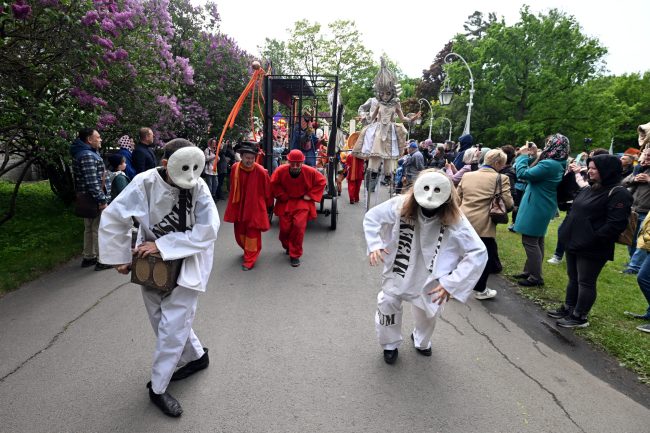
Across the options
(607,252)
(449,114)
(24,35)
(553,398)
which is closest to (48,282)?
(24,35)

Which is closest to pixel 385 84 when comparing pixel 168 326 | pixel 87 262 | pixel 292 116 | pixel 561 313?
pixel 292 116

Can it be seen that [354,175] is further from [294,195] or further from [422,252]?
[422,252]

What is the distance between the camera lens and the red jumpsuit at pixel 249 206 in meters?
5.57

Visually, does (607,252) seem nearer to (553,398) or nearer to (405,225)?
(553,398)

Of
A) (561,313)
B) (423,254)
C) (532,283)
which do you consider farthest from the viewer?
(532,283)

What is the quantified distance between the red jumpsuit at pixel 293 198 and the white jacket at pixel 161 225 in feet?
10.5

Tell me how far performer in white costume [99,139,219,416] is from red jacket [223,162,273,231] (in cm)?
285

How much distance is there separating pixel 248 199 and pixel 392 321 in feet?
10.5

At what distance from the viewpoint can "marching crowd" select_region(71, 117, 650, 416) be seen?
2.55m

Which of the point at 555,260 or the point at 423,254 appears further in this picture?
the point at 555,260

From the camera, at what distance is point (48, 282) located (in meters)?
4.80

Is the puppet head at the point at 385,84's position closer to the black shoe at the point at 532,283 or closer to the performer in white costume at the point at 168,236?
the black shoe at the point at 532,283

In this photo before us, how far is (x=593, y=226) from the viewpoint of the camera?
377cm

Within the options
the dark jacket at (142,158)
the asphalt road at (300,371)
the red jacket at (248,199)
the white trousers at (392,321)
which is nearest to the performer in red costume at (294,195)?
the red jacket at (248,199)
